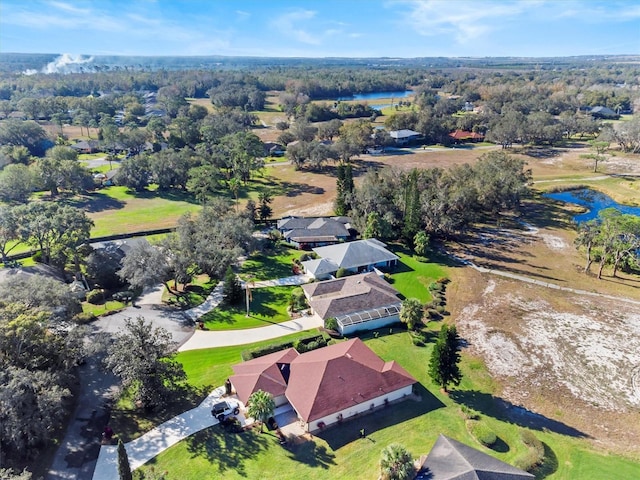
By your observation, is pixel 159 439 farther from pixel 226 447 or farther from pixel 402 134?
pixel 402 134

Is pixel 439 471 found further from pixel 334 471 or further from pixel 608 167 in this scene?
pixel 608 167

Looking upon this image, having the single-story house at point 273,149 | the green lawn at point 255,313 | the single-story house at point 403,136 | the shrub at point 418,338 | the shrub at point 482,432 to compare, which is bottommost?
the shrub at point 482,432

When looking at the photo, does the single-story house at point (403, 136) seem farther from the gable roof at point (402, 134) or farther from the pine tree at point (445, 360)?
the pine tree at point (445, 360)

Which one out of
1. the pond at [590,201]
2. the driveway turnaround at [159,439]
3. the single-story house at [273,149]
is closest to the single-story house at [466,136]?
the pond at [590,201]

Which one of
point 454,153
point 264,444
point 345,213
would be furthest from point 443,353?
point 454,153

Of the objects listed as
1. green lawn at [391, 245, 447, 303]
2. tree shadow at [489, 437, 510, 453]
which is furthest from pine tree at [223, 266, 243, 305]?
tree shadow at [489, 437, 510, 453]

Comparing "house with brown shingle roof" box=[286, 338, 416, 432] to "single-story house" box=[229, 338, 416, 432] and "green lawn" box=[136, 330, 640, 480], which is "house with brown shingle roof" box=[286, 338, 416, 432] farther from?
"green lawn" box=[136, 330, 640, 480]
